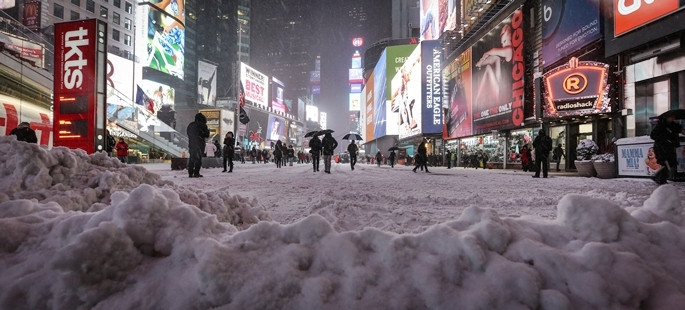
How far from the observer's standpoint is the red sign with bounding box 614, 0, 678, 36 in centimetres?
1121

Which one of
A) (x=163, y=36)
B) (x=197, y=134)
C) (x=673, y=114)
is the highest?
(x=163, y=36)

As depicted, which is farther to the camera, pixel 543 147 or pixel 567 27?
pixel 567 27

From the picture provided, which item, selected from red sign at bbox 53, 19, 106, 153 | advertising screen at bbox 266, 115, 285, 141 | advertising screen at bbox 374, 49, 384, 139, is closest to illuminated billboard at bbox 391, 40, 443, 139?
advertising screen at bbox 374, 49, 384, 139

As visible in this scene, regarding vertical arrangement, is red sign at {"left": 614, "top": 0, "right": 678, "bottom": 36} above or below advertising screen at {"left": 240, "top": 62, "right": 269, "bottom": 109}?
below

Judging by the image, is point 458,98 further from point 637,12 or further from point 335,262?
point 335,262

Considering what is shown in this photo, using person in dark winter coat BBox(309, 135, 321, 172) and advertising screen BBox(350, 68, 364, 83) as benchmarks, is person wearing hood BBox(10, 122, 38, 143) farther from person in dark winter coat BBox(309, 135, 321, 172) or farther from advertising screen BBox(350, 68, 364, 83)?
advertising screen BBox(350, 68, 364, 83)

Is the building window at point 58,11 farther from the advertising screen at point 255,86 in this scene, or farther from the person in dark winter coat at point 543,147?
the person in dark winter coat at point 543,147

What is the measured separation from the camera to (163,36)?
177ft

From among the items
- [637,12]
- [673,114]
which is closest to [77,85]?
[673,114]

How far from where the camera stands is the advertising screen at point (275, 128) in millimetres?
91750

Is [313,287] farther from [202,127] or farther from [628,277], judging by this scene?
[202,127]

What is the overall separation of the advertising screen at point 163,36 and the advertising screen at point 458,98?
42.5 meters

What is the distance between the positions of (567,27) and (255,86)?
71291mm

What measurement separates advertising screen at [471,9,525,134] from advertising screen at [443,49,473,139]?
1.31 meters
